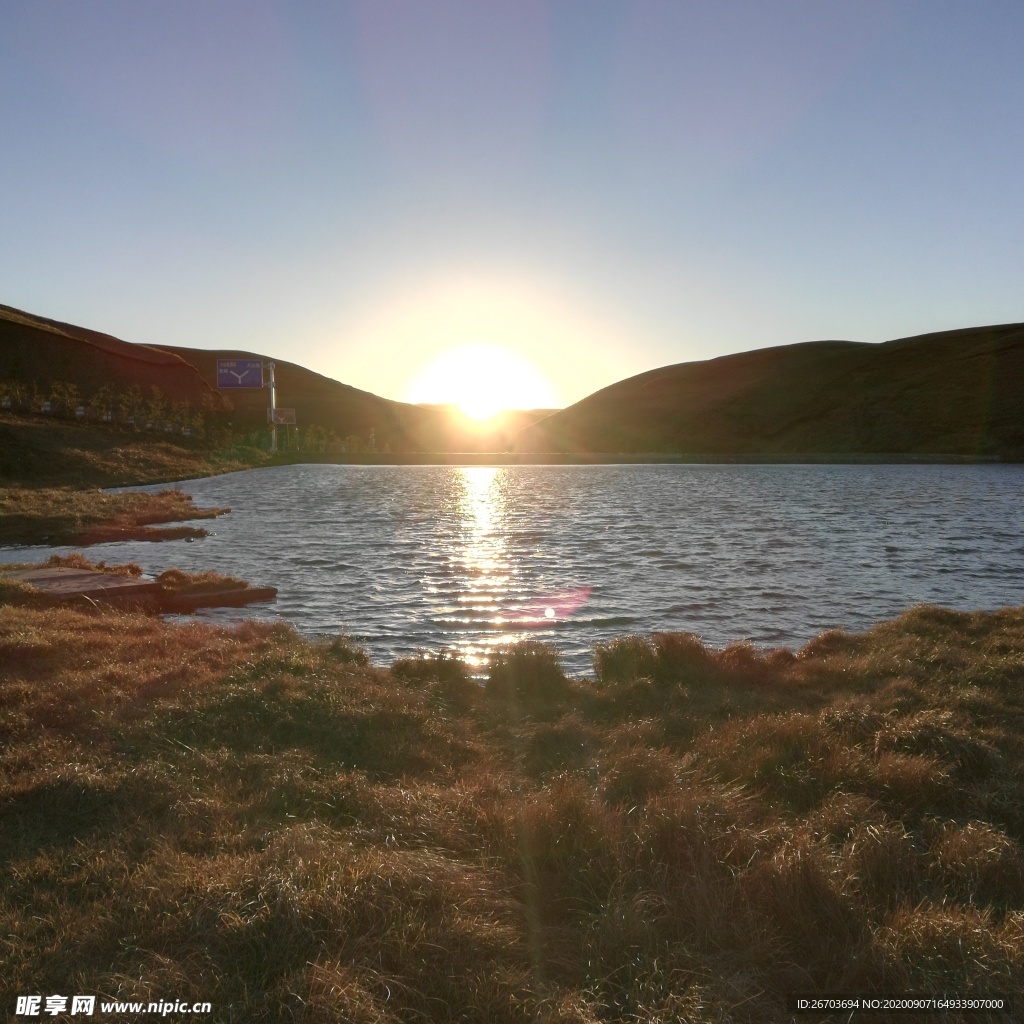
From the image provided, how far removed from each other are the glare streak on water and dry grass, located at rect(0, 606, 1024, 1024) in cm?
497

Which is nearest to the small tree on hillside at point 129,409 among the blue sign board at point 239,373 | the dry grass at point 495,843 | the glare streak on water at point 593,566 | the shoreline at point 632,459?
the blue sign board at point 239,373

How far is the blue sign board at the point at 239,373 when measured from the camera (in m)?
130

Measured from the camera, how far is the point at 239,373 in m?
132

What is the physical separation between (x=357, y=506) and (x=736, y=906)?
5560 cm

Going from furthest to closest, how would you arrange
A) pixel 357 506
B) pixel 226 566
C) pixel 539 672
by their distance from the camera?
pixel 357 506, pixel 226 566, pixel 539 672

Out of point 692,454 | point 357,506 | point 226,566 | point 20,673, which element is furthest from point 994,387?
point 20,673

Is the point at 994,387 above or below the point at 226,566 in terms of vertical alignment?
above

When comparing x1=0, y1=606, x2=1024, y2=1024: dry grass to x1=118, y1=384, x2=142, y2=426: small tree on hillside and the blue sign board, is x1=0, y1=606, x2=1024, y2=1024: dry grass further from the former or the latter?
the blue sign board

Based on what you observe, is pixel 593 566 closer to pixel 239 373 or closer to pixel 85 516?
pixel 85 516

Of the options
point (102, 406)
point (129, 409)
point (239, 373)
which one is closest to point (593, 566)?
point (102, 406)

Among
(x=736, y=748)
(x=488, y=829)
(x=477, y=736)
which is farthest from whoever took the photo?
(x=477, y=736)

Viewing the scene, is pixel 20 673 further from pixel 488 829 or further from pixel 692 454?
pixel 692 454

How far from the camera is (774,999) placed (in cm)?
465

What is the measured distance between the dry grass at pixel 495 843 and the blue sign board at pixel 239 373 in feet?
412
